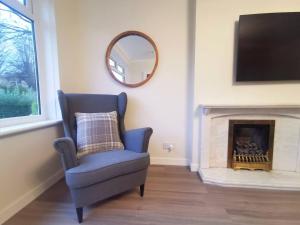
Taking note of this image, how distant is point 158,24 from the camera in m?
2.55

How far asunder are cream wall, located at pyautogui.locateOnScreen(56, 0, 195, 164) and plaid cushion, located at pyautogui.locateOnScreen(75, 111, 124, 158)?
0.63m

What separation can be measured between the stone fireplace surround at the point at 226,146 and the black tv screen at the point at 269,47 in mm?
397

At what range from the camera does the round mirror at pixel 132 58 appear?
8.54ft

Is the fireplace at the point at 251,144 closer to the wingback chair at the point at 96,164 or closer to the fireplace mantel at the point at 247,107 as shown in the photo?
the fireplace mantel at the point at 247,107

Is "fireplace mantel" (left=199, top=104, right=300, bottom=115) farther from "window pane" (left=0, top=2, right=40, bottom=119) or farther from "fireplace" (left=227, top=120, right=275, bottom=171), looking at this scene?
"window pane" (left=0, top=2, right=40, bottom=119)

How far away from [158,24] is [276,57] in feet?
4.90

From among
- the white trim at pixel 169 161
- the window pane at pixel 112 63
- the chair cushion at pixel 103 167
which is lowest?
the white trim at pixel 169 161

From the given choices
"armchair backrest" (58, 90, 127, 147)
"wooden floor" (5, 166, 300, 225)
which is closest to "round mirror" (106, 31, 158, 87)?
"armchair backrest" (58, 90, 127, 147)

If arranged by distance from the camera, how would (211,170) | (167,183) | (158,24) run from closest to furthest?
(167,183)
(211,170)
(158,24)

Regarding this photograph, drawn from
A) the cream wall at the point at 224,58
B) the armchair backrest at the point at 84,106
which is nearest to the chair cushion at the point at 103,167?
the armchair backrest at the point at 84,106

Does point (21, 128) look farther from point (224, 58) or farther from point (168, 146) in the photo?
point (224, 58)

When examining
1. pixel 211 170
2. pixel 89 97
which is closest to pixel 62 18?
pixel 89 97

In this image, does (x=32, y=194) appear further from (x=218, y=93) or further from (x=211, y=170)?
(x=218, y=93)

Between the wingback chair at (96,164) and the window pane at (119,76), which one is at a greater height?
the window pane at (119,76)
